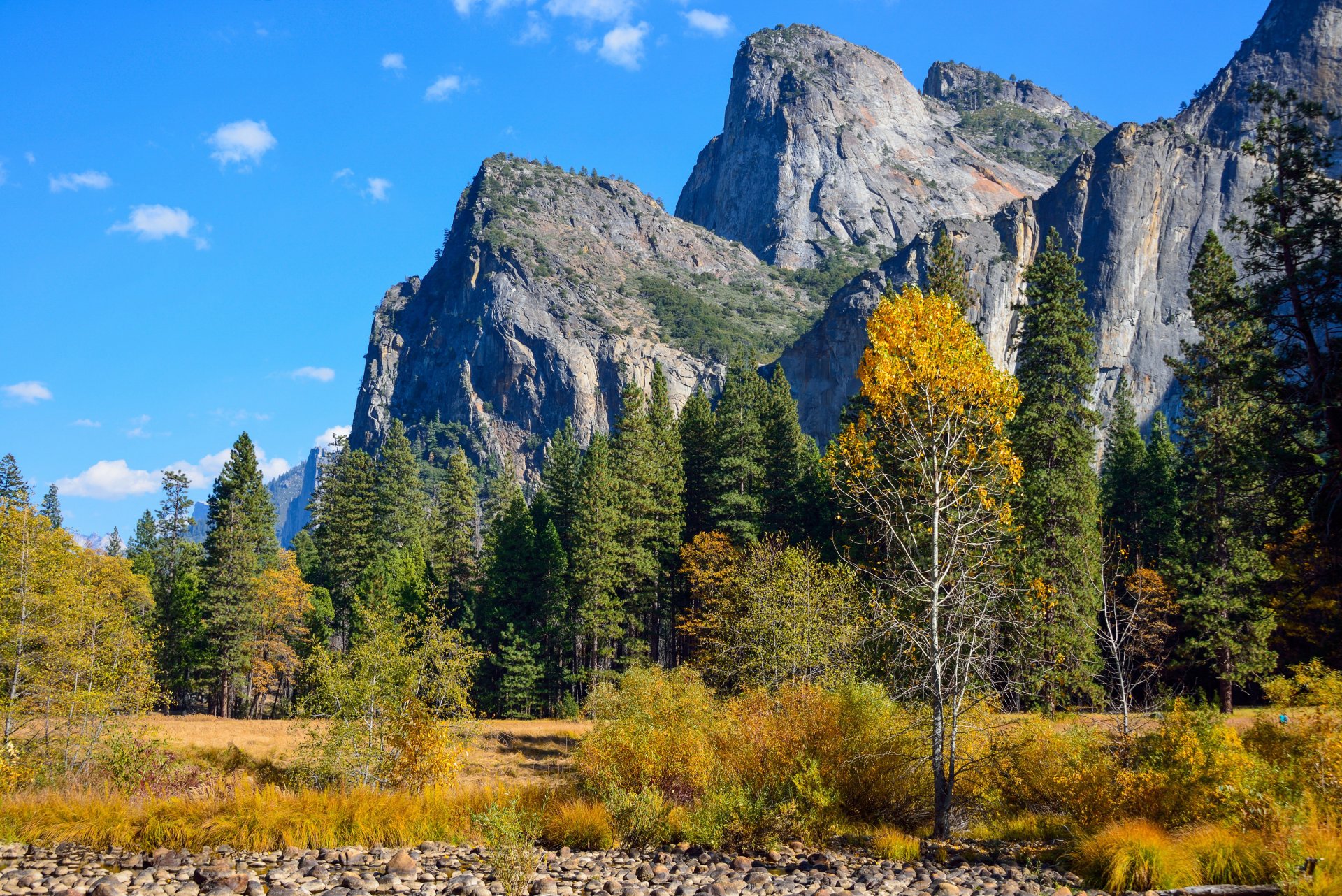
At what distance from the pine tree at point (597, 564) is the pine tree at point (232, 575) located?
18612mm

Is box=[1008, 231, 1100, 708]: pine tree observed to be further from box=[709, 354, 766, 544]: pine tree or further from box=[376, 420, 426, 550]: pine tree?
box=[376, 420, 426, 550]: pine tree

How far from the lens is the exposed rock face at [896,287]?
317ft

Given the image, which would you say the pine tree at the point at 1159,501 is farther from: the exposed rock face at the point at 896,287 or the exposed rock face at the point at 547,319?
the exposed rock face at the point at 547,319

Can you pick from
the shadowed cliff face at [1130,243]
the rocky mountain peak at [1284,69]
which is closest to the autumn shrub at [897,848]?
the shadowed cliff face at [1130,243]

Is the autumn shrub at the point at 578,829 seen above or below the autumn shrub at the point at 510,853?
below

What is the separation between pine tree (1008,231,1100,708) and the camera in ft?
78.9

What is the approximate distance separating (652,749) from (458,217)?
659ft

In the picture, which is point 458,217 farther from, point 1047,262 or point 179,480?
point 1047,262

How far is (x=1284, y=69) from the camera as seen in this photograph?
121 m

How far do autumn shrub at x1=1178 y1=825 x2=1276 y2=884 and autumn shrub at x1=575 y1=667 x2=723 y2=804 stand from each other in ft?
23.9

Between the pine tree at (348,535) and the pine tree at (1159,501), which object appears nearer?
the pine tree at (1159,501)

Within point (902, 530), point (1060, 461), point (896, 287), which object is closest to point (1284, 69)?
point (896, 287)

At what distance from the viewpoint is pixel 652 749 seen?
14.6m

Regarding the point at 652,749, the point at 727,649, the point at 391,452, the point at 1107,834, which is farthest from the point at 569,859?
the point at 391,452
